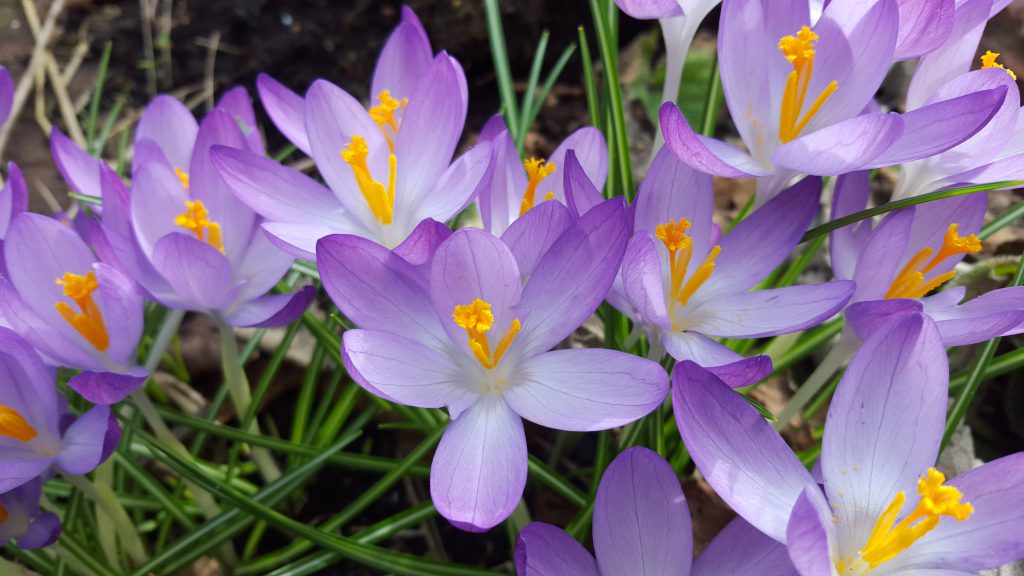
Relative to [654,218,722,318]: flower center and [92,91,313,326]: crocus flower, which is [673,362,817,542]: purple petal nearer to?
[654,218,722,318]: flower center

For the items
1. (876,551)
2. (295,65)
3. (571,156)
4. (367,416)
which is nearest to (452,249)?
(571,156)

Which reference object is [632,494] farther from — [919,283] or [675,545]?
[919,283]

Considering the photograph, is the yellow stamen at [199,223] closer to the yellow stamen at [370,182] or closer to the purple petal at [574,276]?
the yellow stamen at [370,182]

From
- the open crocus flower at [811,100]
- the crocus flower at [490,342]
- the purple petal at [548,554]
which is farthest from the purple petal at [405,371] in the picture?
the open crocus flower at [811,100]

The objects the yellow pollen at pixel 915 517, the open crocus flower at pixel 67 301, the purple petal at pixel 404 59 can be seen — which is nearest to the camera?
the yellow pollen at pixel 915 517

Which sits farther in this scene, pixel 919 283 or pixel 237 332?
pixel 237 332

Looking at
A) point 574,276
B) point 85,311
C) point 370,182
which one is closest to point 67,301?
point 85,311
